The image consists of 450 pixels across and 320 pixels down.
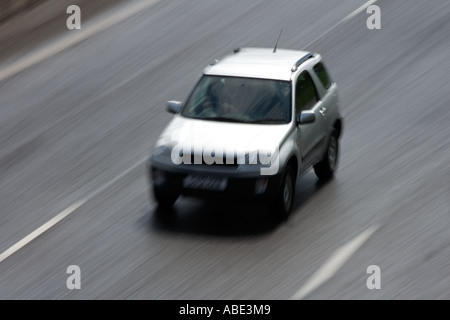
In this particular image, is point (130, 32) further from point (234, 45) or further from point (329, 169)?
point (329, 169)

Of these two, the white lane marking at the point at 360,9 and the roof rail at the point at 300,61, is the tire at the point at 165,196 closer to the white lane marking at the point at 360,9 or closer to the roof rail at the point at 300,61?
the roof rail at the point at 300,61

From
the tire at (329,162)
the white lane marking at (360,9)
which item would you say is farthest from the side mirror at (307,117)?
the white lane marking at (360,9)

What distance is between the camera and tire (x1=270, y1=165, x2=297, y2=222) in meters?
13.9

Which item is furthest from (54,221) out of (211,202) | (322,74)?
(322,74)

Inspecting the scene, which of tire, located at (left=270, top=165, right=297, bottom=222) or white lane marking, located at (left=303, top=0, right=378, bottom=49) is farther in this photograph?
white lane marking, located at (left=303, top=0, right=378, bottom=49)

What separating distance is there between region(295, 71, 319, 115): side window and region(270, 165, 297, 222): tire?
3.05 feet

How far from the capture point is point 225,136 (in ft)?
45.8

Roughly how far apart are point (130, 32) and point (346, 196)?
8986 mm

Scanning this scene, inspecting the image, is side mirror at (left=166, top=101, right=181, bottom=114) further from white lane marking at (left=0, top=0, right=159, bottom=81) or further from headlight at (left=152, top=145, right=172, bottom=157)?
white lane marking at (left=0, top=0, right=159, bottom=81)

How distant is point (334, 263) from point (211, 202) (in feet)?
8.19

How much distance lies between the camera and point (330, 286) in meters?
12.2

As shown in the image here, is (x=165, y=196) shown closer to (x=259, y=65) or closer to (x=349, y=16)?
(x=259, y=65)

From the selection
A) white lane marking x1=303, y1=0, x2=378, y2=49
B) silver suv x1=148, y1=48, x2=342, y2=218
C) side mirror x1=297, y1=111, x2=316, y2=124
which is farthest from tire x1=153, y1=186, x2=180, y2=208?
white lane marking x1=303, y1=0, x2=378, y2=49

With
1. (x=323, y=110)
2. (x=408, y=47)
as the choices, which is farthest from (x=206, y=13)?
(x=323, y=110)
